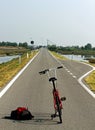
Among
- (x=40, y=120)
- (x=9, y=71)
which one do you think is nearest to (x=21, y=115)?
(x=40, y=120)

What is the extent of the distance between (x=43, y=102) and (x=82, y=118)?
2.99 m

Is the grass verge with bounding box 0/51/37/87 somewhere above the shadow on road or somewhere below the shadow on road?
below

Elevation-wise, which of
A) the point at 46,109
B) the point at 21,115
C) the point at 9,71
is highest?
the point at 21,115

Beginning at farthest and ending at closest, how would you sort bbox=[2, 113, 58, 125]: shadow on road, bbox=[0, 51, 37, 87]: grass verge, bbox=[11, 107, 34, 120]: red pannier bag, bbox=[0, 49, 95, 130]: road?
bbox=[0, 51, 37, 87]: grass verge → bbox=[11, 107, 34, 120]: red pannier bag → bbox=[2, 113, 58, 125]: shadow on road → bbox=[0, 49, 95, 130]: road

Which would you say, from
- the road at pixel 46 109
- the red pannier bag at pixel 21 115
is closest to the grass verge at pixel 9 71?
the road at pixel 46 109

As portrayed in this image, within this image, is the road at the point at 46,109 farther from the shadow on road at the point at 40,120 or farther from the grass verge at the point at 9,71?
the grass verge at the point at 9,71

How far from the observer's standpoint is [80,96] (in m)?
14.0

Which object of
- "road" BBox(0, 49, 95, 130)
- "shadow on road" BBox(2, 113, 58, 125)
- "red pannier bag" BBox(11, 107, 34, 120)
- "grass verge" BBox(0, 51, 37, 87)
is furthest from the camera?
"grass verge" BBox(0, 51, 37, 87)

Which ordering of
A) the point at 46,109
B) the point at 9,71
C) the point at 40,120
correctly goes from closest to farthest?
1. the point at 40,120
2. the point at 46,109
3. the point at 9,71

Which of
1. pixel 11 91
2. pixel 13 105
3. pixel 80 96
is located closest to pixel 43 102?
pixel 13 105

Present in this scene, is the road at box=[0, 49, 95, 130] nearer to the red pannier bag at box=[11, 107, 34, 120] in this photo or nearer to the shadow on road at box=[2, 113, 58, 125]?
the shadow on road at box=[2, 113, 58, 125]

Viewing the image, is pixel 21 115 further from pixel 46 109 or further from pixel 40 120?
pixel 46 109

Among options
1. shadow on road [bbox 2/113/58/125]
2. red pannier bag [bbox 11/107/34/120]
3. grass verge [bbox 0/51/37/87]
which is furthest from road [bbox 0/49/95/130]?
grass verge [bbox 0/51/37/87]

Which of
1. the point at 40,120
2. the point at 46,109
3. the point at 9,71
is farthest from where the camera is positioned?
the point at 9,71
